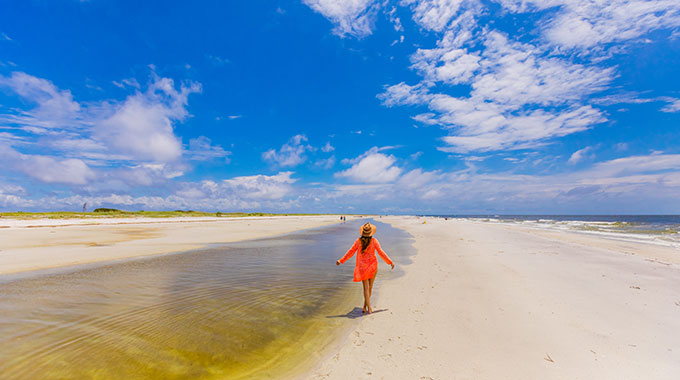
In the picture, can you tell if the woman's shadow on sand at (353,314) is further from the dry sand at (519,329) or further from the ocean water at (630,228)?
the ocean water at (630,228)

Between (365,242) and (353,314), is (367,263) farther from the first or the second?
(353,314)

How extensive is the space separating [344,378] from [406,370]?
1.03 meters

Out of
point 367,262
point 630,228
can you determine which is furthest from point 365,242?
point 630,228

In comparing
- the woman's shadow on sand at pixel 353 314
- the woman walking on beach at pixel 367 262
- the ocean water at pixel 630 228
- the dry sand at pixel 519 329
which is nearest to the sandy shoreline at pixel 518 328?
the dry sand at pixel 519 329

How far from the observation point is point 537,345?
528 cm

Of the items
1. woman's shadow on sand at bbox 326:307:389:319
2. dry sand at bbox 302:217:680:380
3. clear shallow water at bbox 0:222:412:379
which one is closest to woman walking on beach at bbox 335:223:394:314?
woman's shadow on sand at bbox 326:307:389:319

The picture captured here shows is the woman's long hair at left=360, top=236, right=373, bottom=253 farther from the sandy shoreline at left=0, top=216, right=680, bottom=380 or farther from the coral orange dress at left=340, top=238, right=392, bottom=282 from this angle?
the sandy shoreline at left=0, top=216, right=680, bottom=380

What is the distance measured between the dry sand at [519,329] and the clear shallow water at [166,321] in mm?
1307

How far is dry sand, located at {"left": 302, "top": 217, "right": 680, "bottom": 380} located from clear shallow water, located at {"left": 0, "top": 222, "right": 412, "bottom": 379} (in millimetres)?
1307

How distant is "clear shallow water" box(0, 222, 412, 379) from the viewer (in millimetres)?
4926

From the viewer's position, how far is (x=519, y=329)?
19.7 ft

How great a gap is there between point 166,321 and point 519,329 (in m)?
8.24

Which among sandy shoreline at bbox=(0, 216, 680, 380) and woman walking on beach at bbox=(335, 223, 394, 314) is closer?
sandy shoreline at bbox=(0, 216, 680, 380)

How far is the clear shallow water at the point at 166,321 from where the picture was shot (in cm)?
493
